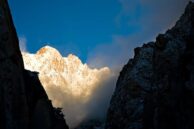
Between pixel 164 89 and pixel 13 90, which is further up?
pixel 13 90

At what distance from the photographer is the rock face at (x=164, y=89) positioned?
197 ft

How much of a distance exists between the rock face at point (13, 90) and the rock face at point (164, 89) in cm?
1394

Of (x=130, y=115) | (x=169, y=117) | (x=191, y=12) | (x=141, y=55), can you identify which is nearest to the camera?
(x=169, y=117)

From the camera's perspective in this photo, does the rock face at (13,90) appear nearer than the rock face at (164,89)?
No

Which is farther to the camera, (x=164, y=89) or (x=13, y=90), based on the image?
(x=13, y=90)

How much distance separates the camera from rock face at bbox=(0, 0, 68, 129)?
66562 mm

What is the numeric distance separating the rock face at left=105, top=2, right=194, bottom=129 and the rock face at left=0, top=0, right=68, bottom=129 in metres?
13.9

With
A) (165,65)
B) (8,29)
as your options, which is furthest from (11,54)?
(165,65)

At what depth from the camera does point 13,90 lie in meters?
68.4

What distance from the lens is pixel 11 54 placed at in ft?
228

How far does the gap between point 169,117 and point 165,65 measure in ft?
24.9

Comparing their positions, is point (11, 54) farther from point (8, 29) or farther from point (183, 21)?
point (183, 21)

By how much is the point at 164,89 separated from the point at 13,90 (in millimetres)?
20403

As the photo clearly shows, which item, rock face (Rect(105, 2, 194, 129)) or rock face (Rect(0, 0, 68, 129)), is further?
rock face (Rect(0, 0, 68, 129))
